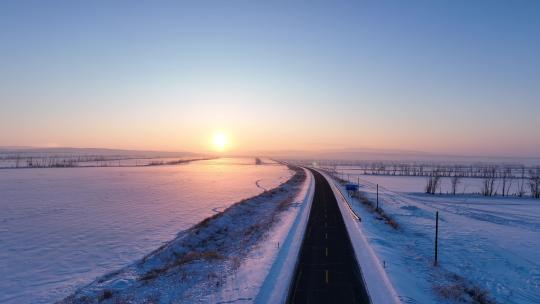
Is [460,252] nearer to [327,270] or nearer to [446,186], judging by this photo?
[327,270]

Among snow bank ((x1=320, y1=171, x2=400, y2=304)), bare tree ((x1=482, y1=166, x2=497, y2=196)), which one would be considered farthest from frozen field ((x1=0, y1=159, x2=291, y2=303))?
bare tree ((x1=482, y1=166, x2=497, y2=196))

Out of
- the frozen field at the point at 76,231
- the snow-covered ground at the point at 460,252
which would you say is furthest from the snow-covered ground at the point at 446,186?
the frozen field at the point at 76,231

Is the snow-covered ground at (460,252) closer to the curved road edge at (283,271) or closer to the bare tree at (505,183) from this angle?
the curved road edge at (283,271)

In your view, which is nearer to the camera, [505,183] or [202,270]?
[202,270]

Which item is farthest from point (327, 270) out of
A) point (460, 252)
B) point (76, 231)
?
point (76, 231)

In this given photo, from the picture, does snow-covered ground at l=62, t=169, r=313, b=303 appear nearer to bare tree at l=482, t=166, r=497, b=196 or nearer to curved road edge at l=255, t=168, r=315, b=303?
curved road edge at l=255, t=168, r=315, b=303

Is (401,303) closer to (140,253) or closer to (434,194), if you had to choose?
(140,253)
